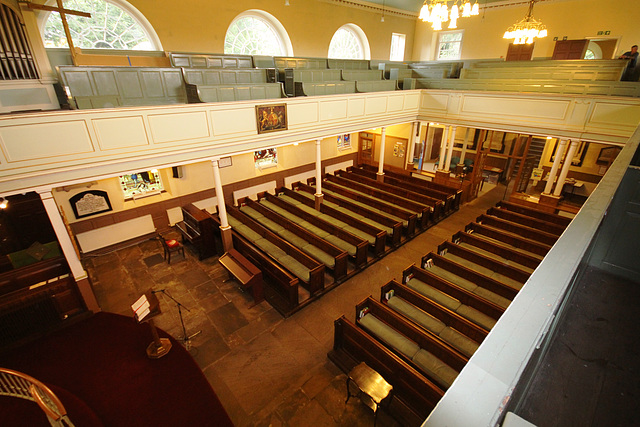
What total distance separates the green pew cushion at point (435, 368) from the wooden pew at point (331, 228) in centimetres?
311

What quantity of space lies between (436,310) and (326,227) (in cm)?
405

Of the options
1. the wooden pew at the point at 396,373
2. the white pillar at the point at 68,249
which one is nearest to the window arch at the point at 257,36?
A: the white pillar at the point at 68,249

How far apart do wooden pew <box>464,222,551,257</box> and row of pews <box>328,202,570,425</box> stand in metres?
0.02

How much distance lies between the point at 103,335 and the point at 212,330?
2032 millimetres

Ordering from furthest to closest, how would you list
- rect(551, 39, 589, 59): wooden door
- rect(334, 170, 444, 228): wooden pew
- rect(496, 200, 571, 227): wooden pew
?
1. rect(551, 39, 589, 59): wooden door
2. rect(334, 170, 444, 228): wooden pew
3. rect(496, 200, 571, 227): wooden pew

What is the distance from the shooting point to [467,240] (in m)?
7.81

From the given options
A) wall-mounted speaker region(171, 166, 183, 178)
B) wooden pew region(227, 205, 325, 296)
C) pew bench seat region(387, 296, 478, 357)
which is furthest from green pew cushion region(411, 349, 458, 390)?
wall-mounted speaker region(171, 166, 183, 178)

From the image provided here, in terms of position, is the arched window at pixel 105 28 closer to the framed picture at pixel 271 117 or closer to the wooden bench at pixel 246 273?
the framed picture at pixel 271 117

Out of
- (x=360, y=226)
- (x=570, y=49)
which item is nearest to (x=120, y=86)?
(x=360, y=226)

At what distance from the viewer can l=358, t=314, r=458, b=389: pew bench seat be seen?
4.50 meters

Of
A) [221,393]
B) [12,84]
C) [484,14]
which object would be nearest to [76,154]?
[12,84]

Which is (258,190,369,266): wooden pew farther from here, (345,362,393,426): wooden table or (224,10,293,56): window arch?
(224,10,293,56): window arch

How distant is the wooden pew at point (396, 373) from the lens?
4178 millimetres

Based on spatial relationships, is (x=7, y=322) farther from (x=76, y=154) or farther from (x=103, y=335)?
(x=76, y=154)
